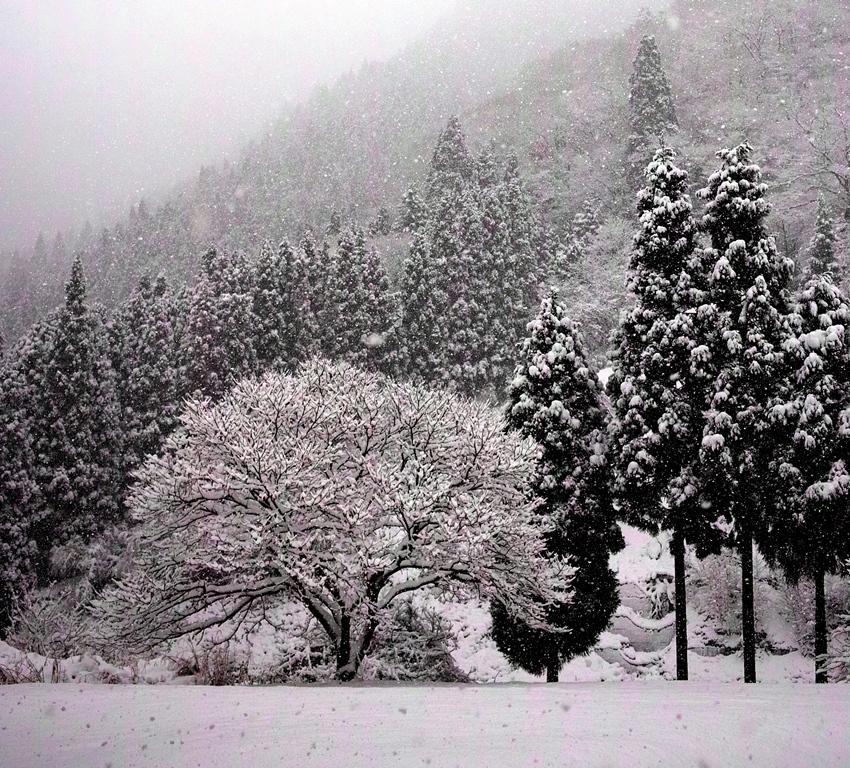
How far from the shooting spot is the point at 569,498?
21422mm

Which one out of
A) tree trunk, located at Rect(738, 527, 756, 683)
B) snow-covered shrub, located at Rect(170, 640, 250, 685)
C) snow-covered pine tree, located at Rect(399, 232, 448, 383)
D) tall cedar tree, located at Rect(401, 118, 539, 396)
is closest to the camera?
snow-covered shrub, located at Rect(170, 640, 250, 685)

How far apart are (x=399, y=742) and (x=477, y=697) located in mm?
3702

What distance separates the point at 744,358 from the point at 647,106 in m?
52.0

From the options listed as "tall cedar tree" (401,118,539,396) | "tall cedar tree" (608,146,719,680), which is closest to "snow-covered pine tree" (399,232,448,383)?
"tall cedar tree" (401,118,539,396)

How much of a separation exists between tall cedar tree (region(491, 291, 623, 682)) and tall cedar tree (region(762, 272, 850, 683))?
4.83 meters

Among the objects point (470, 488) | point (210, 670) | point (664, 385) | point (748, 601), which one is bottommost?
point (210, 670)

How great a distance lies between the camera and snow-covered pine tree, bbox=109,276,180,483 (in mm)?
39281

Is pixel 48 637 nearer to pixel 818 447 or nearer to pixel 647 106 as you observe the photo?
pixel 818 447

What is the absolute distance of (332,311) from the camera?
145 feet

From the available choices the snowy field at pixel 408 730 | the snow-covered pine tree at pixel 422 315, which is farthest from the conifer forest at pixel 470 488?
the snow-covered pine tree at pixel 422 315

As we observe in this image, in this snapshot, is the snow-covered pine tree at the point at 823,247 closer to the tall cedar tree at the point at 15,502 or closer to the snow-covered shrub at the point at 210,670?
the snow-covered shrub at the point at 210,670

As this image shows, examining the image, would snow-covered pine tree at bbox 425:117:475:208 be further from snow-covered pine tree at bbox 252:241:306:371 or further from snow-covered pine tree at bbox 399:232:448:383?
snow-covered pine tree at bbox 252:241:306:371

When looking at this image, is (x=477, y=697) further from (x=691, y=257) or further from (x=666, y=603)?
(x=666, y=603)

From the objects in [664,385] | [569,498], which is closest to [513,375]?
[569,498]
